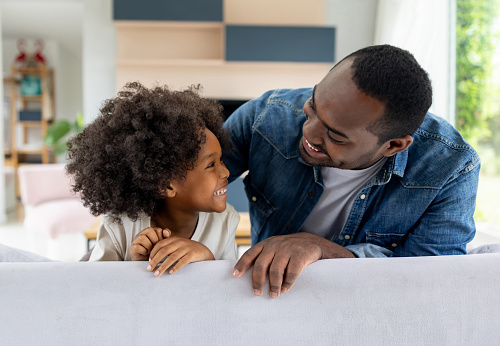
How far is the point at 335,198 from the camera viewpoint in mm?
1406

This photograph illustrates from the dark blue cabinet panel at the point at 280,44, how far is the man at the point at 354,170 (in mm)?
2964

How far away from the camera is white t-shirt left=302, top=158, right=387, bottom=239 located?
1.36 meters

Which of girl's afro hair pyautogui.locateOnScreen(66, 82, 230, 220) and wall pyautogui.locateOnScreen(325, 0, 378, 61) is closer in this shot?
girl's afro hair pyautogui.locateOnScreen(66, 82, 230, 220)

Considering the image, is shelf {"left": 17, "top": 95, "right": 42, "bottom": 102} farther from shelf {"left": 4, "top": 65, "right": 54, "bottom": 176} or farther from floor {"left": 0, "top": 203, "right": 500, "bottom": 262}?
floor {"left": 0, "top": 203, "right": 500, "bottom": 262}

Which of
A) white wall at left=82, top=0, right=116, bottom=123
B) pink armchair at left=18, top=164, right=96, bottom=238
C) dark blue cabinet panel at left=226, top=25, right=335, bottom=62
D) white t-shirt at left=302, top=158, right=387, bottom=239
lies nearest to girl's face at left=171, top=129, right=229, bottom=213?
white t-shirt at left=302, top=158, right=387, bottom=239

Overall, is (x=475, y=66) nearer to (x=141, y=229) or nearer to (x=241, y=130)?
(x=241, y=130)

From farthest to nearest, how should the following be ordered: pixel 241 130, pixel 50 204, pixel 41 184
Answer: pixel 41 184 < pixel 50 204 < pixel 241 130

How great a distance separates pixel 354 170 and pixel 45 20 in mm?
6808

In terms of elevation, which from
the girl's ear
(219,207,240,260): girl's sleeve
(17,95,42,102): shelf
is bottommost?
(219,207,240,260): girl's sleeve

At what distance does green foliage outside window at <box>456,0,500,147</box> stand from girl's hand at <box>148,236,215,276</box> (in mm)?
2684

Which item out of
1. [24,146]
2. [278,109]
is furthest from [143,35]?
[24,146]

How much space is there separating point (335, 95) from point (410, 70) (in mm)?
186

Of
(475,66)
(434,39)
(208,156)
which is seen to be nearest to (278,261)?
(208,156)

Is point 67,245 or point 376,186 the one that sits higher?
point 376,186
